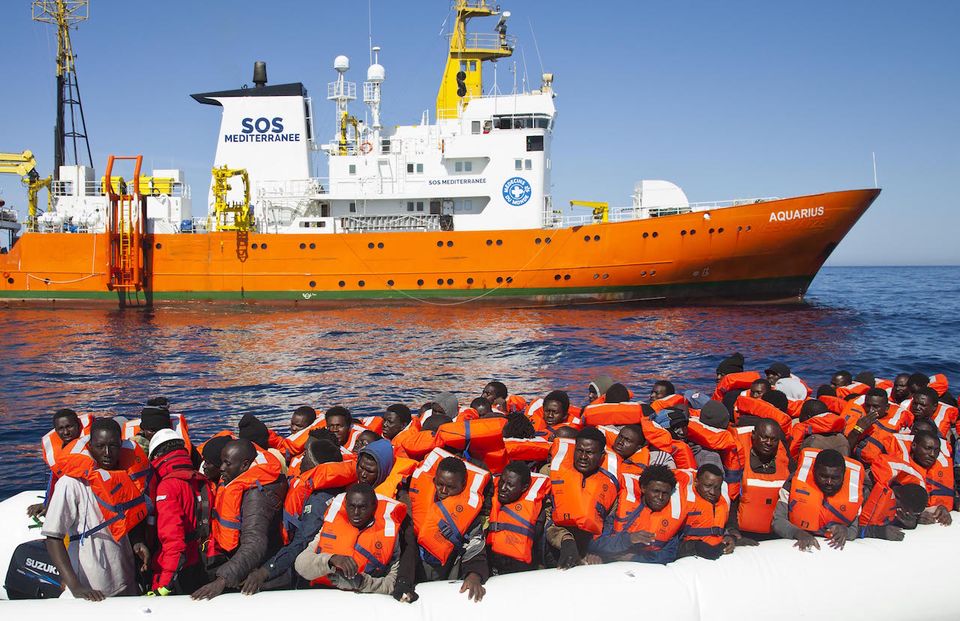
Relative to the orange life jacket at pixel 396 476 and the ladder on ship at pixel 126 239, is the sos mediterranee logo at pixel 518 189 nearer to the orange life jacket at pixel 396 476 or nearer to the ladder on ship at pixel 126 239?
the ladder on ship at pixel 126 239

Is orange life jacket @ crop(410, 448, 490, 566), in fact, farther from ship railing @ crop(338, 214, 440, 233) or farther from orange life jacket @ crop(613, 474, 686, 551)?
ship railing @ crop(338, 214, 440, 233)

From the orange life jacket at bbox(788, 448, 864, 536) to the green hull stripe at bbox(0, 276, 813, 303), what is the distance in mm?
19719

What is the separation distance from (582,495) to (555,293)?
20198mm

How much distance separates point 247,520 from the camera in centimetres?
455

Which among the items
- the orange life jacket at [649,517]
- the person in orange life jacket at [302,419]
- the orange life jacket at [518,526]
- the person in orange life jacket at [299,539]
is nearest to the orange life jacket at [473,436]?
the orange life jacket at [518,526]

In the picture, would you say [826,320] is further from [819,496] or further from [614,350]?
[819,496]

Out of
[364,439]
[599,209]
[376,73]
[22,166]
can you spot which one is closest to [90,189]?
[22,166]

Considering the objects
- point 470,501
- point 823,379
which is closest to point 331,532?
point 470,501

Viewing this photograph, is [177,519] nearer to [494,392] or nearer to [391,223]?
[494,392]

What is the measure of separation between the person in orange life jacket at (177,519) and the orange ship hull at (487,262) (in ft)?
64.7

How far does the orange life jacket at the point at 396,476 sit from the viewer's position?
495cm

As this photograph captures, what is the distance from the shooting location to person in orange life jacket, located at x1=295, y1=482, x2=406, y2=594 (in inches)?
169

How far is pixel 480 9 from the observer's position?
27.9 m

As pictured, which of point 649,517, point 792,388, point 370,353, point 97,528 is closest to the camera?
point 97,528
